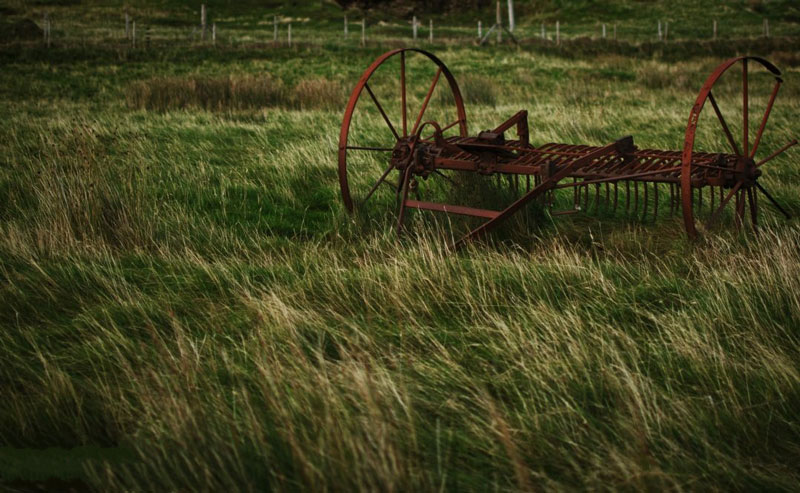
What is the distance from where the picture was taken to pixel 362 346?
354 cm

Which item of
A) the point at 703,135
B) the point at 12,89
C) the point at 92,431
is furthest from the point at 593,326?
the point at 12,89

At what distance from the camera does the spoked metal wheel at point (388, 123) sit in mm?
5793

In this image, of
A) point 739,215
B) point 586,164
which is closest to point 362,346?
point 586,164

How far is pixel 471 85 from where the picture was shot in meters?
Result: 14.6

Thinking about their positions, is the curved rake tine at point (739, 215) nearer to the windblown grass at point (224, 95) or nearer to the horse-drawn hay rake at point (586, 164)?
the horse-drawn hay rake at point (586, 164)

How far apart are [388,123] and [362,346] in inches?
108

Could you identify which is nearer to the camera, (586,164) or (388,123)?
(586,164)

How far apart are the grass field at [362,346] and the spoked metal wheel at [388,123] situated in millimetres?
444

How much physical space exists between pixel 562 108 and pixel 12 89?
36.6 feet

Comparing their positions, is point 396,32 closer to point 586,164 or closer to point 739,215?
point 586,164

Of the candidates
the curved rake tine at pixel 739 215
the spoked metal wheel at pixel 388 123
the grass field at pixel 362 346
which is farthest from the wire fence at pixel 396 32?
the curved rake tine at pixel 739 215

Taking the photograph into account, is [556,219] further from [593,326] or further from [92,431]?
[92,431]

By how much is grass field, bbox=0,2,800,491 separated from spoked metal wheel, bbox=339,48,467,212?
1.46 feet

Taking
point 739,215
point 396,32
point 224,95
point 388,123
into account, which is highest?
point 396,32
